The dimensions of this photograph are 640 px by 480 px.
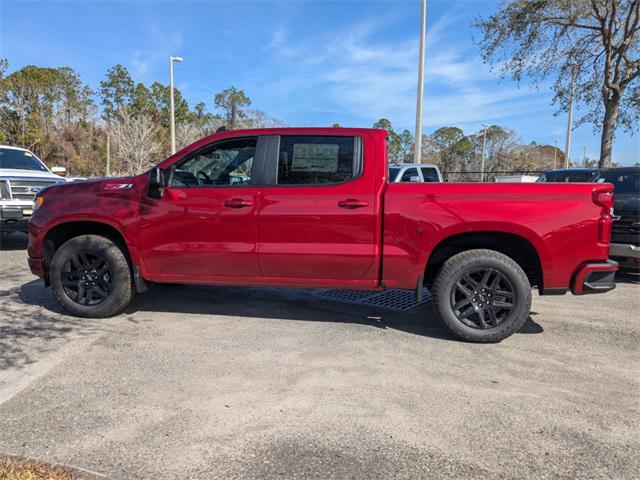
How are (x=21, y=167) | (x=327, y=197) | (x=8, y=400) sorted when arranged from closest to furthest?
(x=8, y=400) → (x=327, y=197) → (x=21, y=167)

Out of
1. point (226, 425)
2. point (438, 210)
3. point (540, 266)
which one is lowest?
point (226, 425)

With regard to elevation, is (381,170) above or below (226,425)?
above

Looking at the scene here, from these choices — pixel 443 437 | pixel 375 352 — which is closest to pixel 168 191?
pixel 375 352

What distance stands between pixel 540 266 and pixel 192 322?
349 cm

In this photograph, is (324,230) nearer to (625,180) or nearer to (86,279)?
(86,279)

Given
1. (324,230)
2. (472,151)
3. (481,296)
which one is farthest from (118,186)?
(472,151)

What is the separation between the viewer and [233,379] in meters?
3.46

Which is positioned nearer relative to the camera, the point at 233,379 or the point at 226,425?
the point at 226,425

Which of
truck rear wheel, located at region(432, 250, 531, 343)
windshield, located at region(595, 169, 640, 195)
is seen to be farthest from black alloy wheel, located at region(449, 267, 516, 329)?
windshield, located at region(595, 169, 640, 195)

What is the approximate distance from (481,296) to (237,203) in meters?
2.46

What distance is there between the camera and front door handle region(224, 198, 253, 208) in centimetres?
439

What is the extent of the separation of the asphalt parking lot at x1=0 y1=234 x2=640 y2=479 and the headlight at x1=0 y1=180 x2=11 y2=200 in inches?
170

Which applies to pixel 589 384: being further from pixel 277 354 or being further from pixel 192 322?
pixel 192 322

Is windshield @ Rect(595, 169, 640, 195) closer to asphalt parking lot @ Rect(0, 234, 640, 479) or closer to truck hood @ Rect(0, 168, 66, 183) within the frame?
asphalt parking lot @ Rect(0, 234, 640, 479)
